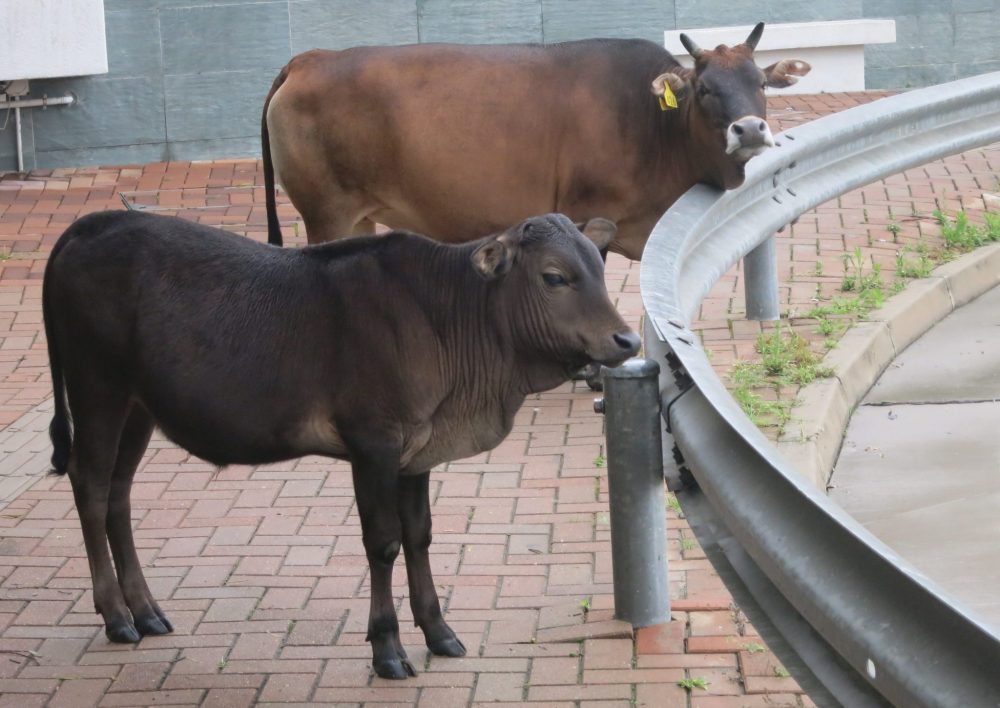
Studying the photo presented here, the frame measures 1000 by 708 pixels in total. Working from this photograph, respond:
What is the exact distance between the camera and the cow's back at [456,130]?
791 centimetres

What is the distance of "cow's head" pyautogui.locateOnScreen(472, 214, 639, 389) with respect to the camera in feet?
14.6

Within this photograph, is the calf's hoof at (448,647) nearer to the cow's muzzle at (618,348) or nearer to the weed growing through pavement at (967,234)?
the cow's muzzle at (618,348)

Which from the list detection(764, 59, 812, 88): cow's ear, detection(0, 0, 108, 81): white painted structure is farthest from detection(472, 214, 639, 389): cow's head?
detection(0, 0, 108, 81): white painted structure

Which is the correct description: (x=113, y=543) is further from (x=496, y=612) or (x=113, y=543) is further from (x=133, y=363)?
(x=496, y=612)

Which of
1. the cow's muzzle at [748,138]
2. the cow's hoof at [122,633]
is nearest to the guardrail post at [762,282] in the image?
the cow's muzzle at [748,138]

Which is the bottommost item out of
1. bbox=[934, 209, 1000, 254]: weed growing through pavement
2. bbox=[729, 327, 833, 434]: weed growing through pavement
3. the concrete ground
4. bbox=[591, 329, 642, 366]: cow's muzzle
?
the concrete ground

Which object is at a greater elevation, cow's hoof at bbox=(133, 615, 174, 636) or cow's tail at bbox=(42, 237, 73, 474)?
cow's tail at bbox=(42, 237, 73, 474)

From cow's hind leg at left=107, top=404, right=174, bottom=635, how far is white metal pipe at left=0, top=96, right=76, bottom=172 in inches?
318

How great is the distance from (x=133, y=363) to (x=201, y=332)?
262 mm

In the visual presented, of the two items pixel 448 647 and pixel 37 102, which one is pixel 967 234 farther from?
pixel 37 102

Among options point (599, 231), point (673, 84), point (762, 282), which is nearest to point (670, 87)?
point (673, 84)

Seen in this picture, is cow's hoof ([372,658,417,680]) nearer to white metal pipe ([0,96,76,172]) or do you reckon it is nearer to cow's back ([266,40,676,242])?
cow's back ([266,40,676,242])

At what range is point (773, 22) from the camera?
45.1 ft

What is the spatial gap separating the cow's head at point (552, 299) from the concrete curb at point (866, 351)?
98cm
